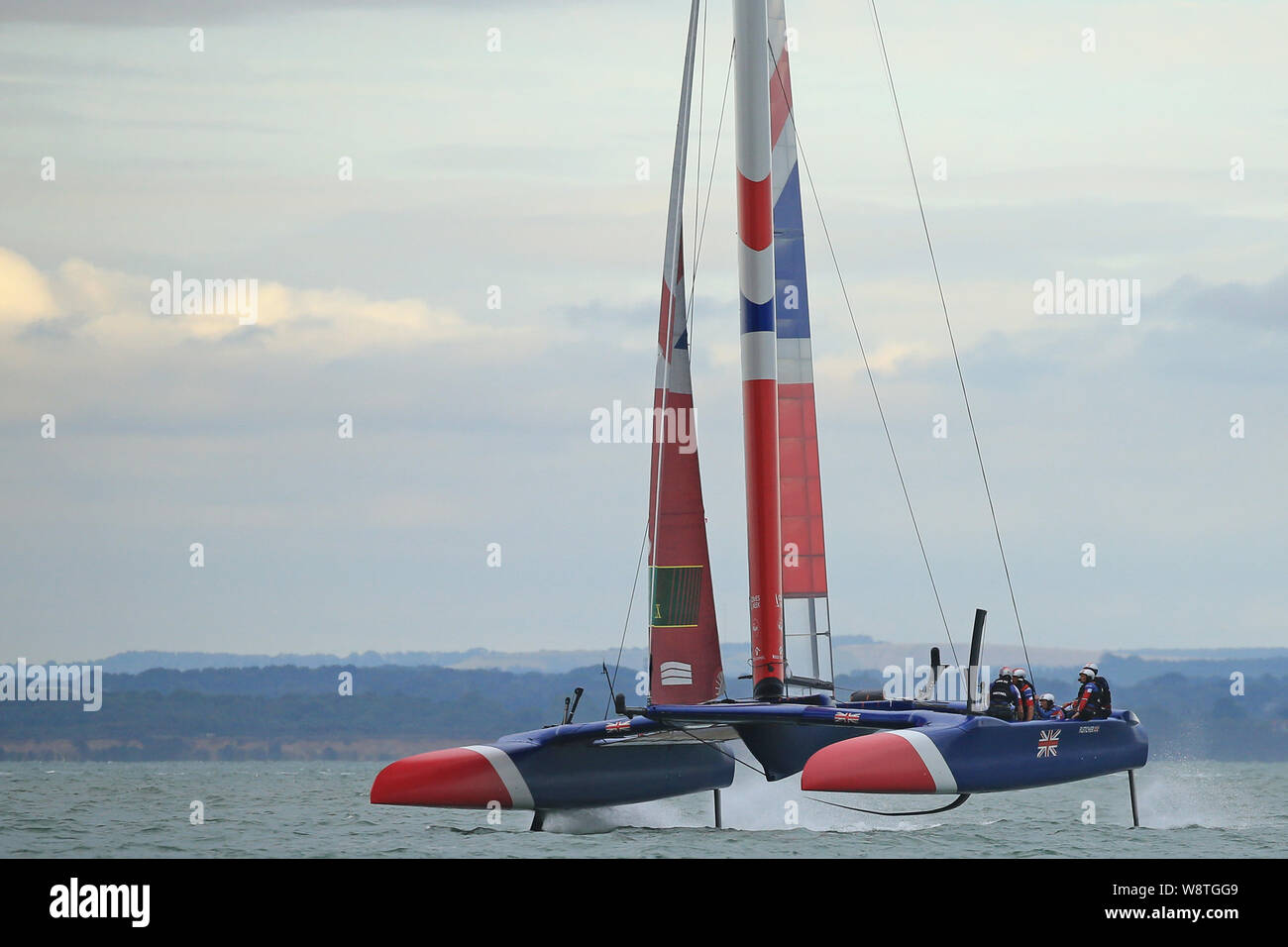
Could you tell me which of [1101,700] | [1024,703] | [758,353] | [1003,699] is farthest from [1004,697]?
[758,353]

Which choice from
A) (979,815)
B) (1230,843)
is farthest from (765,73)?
(979,815)

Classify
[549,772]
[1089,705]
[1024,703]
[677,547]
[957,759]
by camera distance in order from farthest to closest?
1. [1089,705]
2. [1024,703]
3. [677,547]
4. [549,772]
5. [957,759]

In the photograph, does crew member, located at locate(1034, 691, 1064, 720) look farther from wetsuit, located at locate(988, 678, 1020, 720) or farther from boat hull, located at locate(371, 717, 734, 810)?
boat hull, located at locate(371, 717, 734, 810)

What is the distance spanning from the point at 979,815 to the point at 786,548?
723cm

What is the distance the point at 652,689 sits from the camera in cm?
1484

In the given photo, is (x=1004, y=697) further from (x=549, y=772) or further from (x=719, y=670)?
(x=549, y=772)

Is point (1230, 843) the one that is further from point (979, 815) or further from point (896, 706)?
point (979, 815)

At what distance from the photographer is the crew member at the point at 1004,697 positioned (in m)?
14.2

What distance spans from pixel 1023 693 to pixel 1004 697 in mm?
780

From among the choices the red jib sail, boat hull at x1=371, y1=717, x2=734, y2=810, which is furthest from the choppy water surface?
the red jib sail

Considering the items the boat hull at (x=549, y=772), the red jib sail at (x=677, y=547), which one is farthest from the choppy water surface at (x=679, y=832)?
the red jib sail at (x=677, y=547)

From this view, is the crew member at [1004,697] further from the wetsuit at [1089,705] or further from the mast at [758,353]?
the mast at [758,353]

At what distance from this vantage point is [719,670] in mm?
15117

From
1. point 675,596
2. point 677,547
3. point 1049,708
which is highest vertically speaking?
point 677,547
